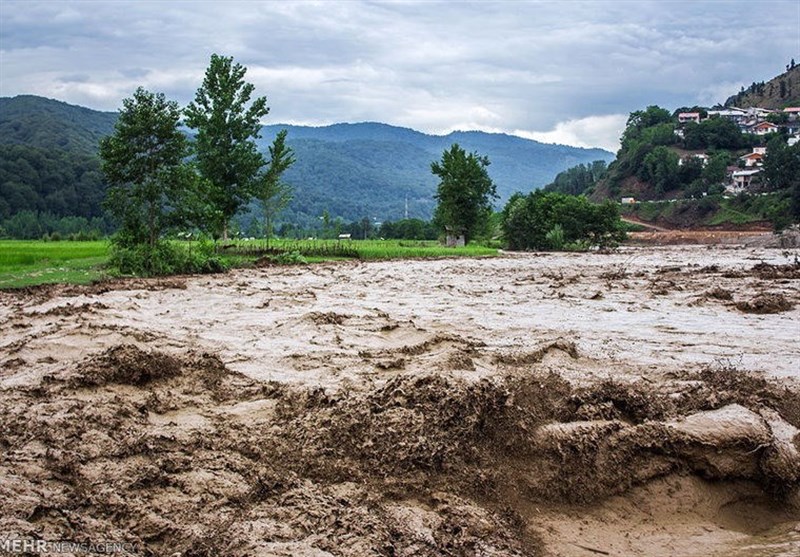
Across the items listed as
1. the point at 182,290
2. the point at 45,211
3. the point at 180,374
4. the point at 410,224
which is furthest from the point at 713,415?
the point at 410,224

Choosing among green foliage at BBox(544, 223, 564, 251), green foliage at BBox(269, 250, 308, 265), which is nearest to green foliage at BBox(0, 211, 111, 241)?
green foliage at BBox(269, 250, 308, 265)

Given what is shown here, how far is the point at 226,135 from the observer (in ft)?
111

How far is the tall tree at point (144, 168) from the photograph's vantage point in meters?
22.0

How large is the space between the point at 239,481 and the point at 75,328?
657 centimetres

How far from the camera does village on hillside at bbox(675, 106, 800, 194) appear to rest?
98875 mm

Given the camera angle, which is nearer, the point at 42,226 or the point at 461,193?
the point at 461,193

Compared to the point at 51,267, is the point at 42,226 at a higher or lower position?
higher

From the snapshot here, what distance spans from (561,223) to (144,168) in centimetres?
4152

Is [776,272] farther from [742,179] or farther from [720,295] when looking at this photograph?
[742,179]

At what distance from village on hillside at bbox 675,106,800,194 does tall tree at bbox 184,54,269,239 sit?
82.6m

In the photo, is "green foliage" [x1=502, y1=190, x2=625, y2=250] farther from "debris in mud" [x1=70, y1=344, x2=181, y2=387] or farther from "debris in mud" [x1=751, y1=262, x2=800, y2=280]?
"debris in mud" [x1=70, y1=344, x2=181, y2=387]

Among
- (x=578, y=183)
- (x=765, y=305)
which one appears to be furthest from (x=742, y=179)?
(x=765, y=305)

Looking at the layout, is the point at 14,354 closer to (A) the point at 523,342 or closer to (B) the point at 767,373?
(A) the point at 523,342

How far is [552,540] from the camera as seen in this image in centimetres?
398
